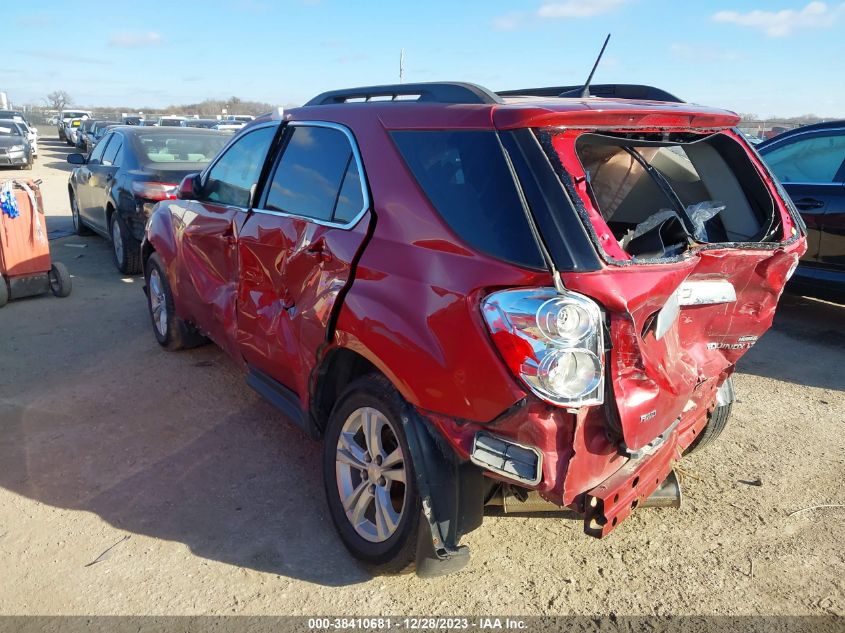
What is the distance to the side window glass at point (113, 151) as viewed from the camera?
8487 millimetres

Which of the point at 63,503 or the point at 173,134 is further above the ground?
the point at 173,134

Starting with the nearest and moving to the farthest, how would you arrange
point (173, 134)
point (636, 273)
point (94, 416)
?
point (636, 273)
point (94, 416)
point (173, 134)

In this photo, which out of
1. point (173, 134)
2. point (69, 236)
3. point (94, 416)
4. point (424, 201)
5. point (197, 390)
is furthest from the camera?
point (69, 236)

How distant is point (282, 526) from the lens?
10.3ft

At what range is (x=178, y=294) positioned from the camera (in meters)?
4.92

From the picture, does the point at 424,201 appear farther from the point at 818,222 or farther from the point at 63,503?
the point at 818,222

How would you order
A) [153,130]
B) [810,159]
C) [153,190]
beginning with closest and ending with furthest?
[810,159] → [153,190] → [153,130]

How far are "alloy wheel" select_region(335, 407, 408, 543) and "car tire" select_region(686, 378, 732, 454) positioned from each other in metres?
1.72

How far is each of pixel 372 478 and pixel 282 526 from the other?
2.18 feet

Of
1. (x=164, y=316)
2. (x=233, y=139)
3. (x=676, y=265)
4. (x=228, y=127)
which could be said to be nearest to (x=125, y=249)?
(x=164, y=316)

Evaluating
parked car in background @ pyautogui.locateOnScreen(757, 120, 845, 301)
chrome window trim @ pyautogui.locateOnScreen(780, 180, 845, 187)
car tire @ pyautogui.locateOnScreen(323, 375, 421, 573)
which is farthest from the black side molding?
chrome window trim @ pyautogui.locateOnScreen(780, 180, 845, 187)

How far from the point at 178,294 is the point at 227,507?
84.2 inches

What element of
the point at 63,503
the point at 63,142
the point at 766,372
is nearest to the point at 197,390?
the point at 63,503

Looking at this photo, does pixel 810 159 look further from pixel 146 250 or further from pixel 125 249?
pixel 125 249
